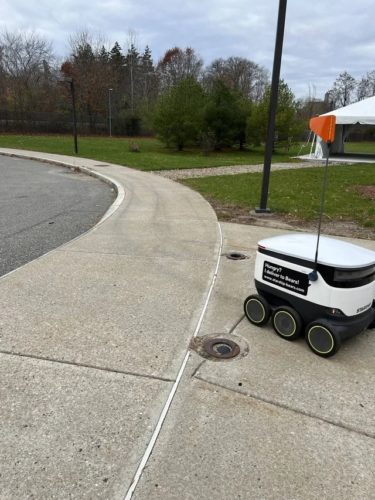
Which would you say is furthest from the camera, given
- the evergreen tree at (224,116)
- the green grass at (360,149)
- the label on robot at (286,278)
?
the green grass at (360,149)

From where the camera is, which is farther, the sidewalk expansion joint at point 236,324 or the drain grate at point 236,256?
the drain grate at point 236,256

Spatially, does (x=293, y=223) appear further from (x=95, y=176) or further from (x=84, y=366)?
(x=95, y=176)

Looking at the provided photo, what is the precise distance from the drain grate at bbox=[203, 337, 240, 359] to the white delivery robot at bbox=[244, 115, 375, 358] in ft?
1.30

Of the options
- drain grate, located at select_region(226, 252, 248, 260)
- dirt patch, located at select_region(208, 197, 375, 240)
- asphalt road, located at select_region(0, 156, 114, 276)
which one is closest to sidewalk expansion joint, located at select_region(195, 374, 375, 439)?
drain grate, located at select_region(226, 252, 248, 260)

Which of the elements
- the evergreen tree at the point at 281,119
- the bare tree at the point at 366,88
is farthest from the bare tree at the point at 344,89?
the evergreen tree at the point at 281,119

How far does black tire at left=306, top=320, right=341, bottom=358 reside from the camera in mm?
2785

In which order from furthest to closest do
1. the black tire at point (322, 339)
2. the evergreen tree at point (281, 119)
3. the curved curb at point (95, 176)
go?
1. the evergreen tree at point (281, 119)
2. the curved curb at point (95, 176)
3. the black tire at point (322, 339)

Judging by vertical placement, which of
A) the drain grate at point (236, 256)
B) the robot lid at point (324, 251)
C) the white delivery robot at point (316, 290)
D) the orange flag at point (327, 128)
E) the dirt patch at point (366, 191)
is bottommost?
the drain grate at point (236, 256)

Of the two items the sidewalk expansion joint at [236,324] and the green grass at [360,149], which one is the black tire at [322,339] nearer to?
the sidewalk expansion joint at [236,324]

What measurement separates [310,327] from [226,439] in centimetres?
117

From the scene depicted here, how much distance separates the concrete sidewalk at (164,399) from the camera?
1.82 meters

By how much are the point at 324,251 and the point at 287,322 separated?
2.01 feet

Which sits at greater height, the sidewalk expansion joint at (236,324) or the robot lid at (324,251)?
the robot lid at (324,251)

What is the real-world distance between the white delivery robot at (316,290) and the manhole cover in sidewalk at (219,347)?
0.35m
